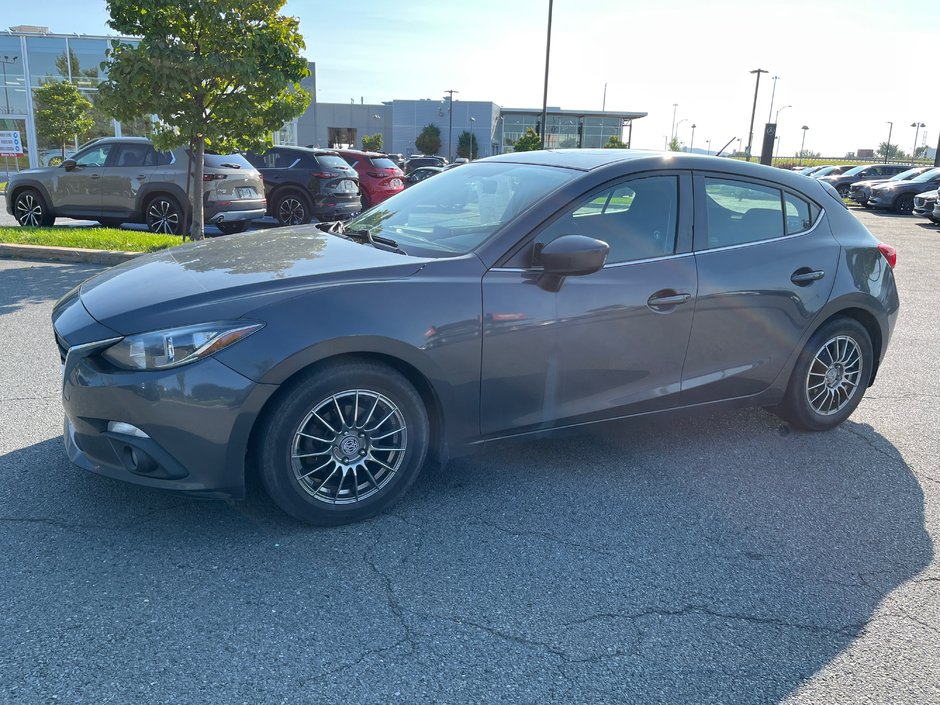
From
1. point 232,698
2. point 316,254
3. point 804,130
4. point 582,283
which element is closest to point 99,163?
point 316,254

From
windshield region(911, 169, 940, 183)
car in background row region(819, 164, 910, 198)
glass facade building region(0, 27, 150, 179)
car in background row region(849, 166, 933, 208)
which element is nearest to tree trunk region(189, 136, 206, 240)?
windshield region(911, 169, 940, 183)

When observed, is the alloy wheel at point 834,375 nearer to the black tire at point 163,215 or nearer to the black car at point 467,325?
the black car at point 467,325

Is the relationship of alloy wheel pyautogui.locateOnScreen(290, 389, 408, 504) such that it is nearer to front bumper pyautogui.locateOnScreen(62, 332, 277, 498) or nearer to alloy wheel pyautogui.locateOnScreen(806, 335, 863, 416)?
front bumper pyautogui.locateOnScreen(62, 332, 277, 498)

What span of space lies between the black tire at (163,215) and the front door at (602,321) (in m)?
9.56

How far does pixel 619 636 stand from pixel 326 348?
157 cm

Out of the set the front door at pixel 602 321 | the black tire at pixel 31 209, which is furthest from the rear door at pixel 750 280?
the black tire at pixel 31 209

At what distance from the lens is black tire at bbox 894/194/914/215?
82.2 ft

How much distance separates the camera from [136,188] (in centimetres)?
1168

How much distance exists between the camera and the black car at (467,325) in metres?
2.95

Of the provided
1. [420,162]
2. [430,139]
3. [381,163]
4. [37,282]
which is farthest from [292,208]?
[430,139]

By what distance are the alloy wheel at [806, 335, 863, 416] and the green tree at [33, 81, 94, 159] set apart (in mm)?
31148

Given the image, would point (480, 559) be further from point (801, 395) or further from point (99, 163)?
point (99, 163)

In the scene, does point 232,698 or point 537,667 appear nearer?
point 232,698

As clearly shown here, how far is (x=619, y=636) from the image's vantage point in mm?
2627
